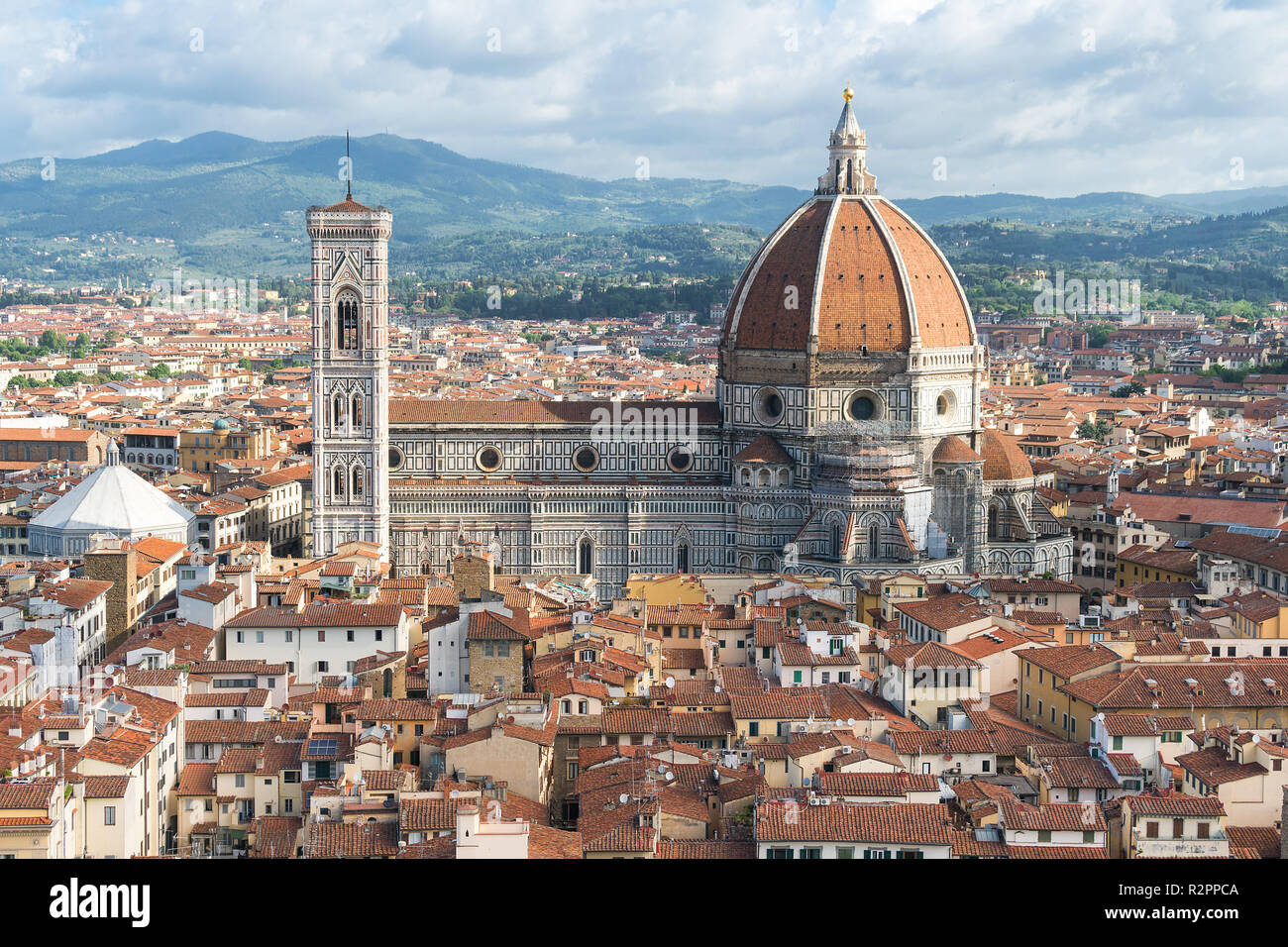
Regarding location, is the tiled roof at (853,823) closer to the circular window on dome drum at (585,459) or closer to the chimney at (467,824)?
the chimney at (467,824)

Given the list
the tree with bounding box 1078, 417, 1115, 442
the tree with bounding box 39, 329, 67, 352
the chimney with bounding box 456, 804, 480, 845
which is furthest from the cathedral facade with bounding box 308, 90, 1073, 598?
the tree with bounding box 39, 329, 67, 352

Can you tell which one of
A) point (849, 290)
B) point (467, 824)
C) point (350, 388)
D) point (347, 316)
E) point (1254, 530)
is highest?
point (849, 290)

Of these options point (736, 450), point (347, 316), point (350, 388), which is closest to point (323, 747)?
point (350, 388)

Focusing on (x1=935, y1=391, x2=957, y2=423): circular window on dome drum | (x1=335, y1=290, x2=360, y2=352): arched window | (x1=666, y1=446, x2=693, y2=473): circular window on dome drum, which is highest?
(x1=335, y1=290, x2=360, y2=352): arched window

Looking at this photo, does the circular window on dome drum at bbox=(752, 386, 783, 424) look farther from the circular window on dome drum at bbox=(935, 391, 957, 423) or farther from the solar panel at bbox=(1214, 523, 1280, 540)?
the solar panel at bbox=(1214, 523, 1280, 540)

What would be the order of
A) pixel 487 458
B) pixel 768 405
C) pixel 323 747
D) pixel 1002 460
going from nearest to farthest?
pixel 323 747 → pixel 1002 460 → pixel 487 458 → pixel 768 405

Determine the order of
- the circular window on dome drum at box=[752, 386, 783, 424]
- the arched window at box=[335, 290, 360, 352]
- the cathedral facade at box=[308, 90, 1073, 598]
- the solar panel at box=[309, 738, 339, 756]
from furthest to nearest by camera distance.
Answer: the circular window on dome drum at box=[752, 386, 783, 424]
the arched window at box=[335, 290, 360, 352]
the cathedral facade at box=[308, 90, 1073, 598]
the solar panel at box=[309, 738, 339, 756]

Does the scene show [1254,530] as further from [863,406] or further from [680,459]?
[680,459]
